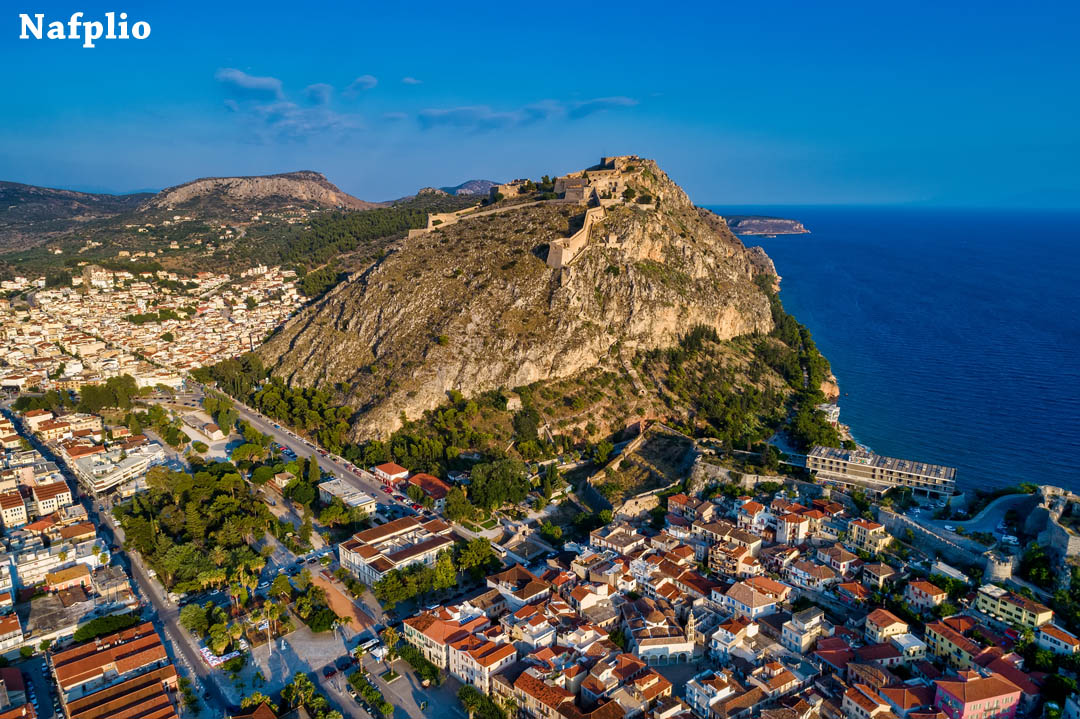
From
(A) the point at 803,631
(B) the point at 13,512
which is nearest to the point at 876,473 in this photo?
(A) the point at 803,631

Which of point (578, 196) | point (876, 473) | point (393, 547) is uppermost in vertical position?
point (578, 196)

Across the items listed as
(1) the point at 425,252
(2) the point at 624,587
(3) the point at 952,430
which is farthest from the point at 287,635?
(3) the point at 952,430

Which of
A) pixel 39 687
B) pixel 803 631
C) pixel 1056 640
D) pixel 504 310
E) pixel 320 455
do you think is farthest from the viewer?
pixel 504 310

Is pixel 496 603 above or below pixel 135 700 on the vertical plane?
above

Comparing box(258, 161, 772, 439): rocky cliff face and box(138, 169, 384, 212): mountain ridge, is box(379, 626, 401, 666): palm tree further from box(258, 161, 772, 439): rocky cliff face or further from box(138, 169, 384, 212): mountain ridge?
box(138, 169, 384, 212): mountain ridge

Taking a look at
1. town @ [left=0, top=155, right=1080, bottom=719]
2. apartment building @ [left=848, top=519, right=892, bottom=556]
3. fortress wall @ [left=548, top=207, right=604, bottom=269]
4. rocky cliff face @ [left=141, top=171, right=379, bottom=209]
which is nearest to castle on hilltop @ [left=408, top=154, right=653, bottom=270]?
fortress wall @ [left=548, top=207, right=604, bottom=269]

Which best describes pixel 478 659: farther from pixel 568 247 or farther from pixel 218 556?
pixel 568 247

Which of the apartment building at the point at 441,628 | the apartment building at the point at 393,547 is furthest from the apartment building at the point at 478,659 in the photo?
the apartment building at the point at 393,547
